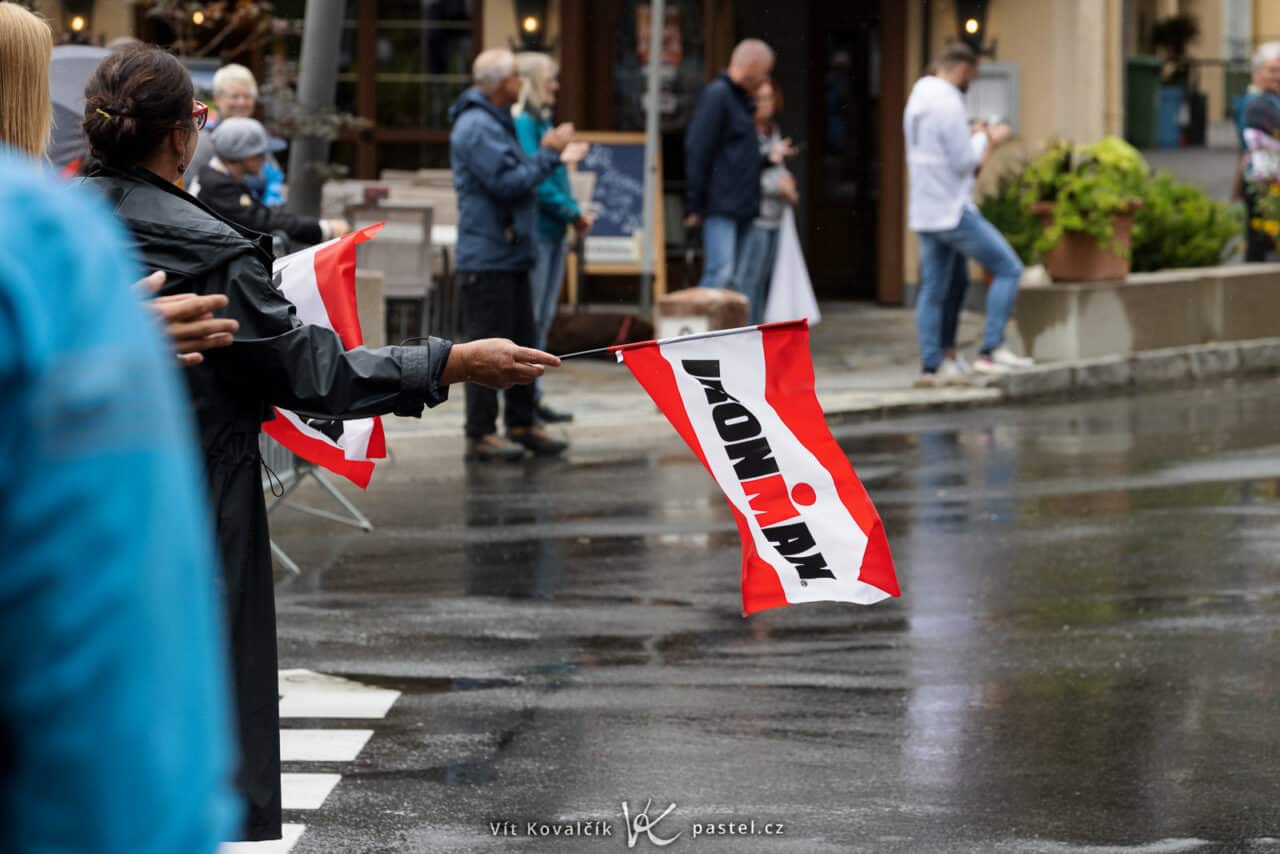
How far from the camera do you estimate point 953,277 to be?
1425cm

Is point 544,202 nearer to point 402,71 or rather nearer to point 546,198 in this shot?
point 546,198

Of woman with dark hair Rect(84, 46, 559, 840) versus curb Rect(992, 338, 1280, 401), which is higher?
woman with dark hair Rect(84, 46, 559, 840)

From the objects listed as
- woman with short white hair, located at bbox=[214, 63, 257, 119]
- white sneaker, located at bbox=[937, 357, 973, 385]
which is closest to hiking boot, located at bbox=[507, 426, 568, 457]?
woman with short white hair, located at bbox=[214, 63, 257, 119]

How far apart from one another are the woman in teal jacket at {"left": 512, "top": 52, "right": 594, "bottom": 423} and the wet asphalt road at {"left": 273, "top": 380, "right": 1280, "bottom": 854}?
1.40 m

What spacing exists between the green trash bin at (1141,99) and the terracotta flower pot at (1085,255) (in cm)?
1333

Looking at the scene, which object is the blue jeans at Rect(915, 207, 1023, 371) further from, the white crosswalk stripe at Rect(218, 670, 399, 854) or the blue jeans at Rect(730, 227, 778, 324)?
the white crosswalk stripe at Rect(218, 670, 399, 854)

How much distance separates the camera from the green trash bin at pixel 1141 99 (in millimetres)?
28500

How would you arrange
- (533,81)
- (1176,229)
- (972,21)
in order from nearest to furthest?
(533,81) → (1176,229) → (972,21)

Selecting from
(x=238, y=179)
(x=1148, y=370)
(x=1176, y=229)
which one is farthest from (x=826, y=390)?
(x=238, y=179)

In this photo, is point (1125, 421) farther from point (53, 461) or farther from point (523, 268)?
point (53, 461)

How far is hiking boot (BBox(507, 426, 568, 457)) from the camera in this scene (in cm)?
1202

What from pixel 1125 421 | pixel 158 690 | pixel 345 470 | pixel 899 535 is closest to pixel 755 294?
pixel 1125 421

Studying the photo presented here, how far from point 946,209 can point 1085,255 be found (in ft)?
5.66

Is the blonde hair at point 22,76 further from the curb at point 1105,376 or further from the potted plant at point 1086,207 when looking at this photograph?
the potted plant at point 1086,207
